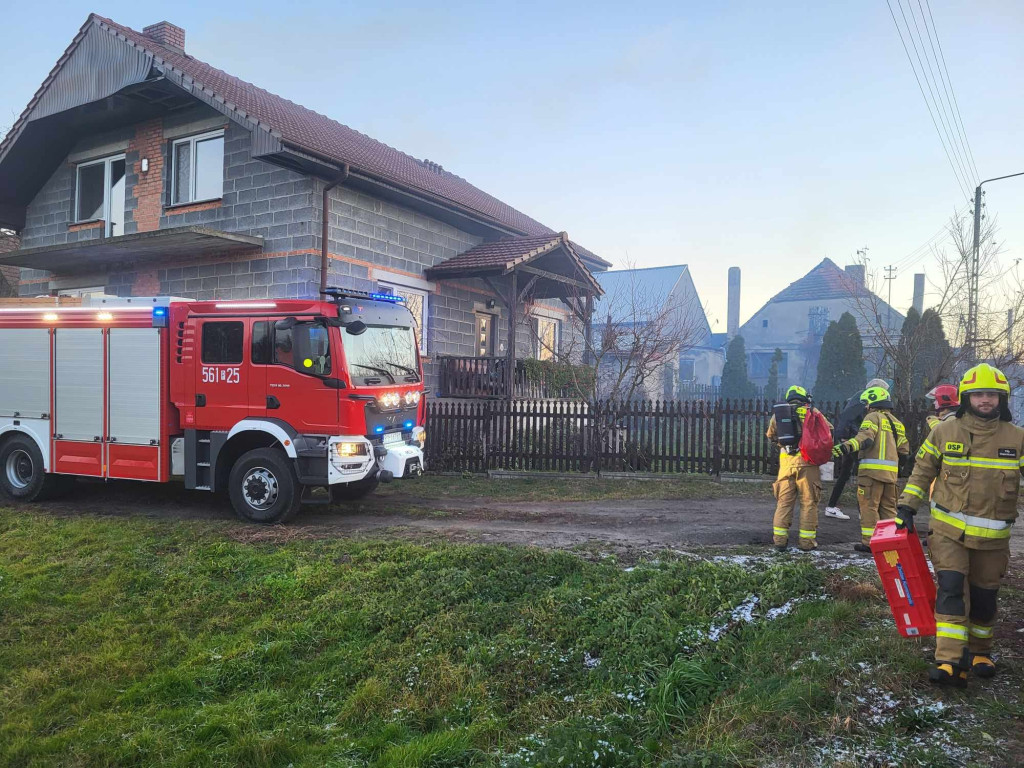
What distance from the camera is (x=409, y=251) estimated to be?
14.5m

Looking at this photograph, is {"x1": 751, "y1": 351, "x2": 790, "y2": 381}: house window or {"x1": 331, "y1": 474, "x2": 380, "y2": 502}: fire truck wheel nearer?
{"x1": 331, "y1": 474, "x2": 380, "y2": 502}: fire truck wheel

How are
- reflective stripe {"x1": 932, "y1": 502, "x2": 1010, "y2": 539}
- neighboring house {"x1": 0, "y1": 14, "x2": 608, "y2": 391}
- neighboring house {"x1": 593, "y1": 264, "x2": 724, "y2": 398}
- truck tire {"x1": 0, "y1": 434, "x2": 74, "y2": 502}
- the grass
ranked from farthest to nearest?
neighboring house {"x1": 593, "y1": 264, "x2": 724, "y2": 398}
neighboring house {"x1": 0, "y1": 14, "x2": 608, "y2": 391}
truck tire {"x1": 0, "y1": 434, "x2": 74, "y2": 502}
reflective stripe {"x1": 932, "y1": 502, "x2": 1010, "y2": 539}
the grass

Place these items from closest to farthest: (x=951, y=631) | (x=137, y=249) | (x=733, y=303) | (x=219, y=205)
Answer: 1. (x=951, y=631)
2. (x=137, y=249)
3. (x=219, y=205)
4. (x=733, y=303)

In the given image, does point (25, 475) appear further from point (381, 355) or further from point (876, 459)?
point (876, 459)

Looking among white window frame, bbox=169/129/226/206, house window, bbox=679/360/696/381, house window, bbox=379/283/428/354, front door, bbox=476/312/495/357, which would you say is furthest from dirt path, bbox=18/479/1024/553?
house window, bbox=679/360/696/381

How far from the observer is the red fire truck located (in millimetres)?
7492

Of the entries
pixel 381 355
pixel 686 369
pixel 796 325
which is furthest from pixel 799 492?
pixel 796 325

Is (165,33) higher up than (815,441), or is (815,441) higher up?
(165,33)

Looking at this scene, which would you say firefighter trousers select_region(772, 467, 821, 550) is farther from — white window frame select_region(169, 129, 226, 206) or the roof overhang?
white window frame select_region(169, 129, 226, 206)

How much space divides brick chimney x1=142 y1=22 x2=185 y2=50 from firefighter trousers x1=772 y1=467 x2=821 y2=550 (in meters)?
15.4

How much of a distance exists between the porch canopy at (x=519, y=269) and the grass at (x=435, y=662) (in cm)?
887

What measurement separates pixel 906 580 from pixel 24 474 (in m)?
10.2

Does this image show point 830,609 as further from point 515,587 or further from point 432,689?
point 432,689

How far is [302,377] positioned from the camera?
7.50m
